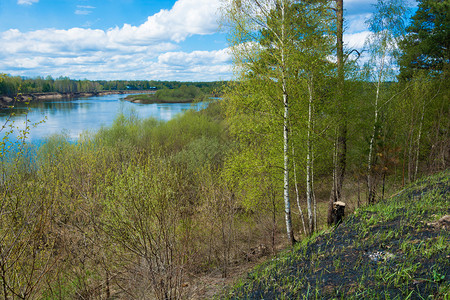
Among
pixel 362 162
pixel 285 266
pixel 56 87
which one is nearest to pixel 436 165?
pixel 362 162

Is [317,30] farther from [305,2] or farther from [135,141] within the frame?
[135,141]

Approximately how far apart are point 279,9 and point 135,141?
22437mm

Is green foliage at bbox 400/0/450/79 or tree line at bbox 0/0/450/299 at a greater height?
green foliage at bbox 400/0/450/79

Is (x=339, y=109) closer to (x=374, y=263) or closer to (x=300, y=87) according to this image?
(x=300, y=87)

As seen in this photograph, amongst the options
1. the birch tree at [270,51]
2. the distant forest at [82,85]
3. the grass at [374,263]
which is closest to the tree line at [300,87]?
the birch tree at [270,51]

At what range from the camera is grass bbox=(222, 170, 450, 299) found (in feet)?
11.6

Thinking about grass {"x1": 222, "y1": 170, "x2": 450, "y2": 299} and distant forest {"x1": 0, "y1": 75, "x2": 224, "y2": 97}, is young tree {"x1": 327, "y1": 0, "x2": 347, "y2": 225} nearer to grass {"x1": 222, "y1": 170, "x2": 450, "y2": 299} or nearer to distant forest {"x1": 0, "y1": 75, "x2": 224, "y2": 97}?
grass {"x1": 222, "y1": 170, "x2": 450, "y2": 299}

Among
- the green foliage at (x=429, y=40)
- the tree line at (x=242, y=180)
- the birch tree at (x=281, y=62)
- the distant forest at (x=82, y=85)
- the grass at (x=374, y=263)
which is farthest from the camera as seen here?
the distant forest at (x=82, y=85)

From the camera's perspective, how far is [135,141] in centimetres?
2802

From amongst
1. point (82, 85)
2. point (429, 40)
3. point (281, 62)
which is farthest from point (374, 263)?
point (82, 85)

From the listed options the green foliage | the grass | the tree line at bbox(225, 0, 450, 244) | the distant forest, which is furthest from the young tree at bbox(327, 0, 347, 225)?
the distant forest

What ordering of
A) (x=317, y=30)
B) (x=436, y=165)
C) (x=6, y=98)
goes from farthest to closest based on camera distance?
(x=6, y=98) < (x=436, y=165) < (x=317, y=30)

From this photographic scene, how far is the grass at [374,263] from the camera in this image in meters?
3.53

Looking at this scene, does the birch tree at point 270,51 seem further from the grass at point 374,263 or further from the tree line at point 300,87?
the grass at point 374,263
